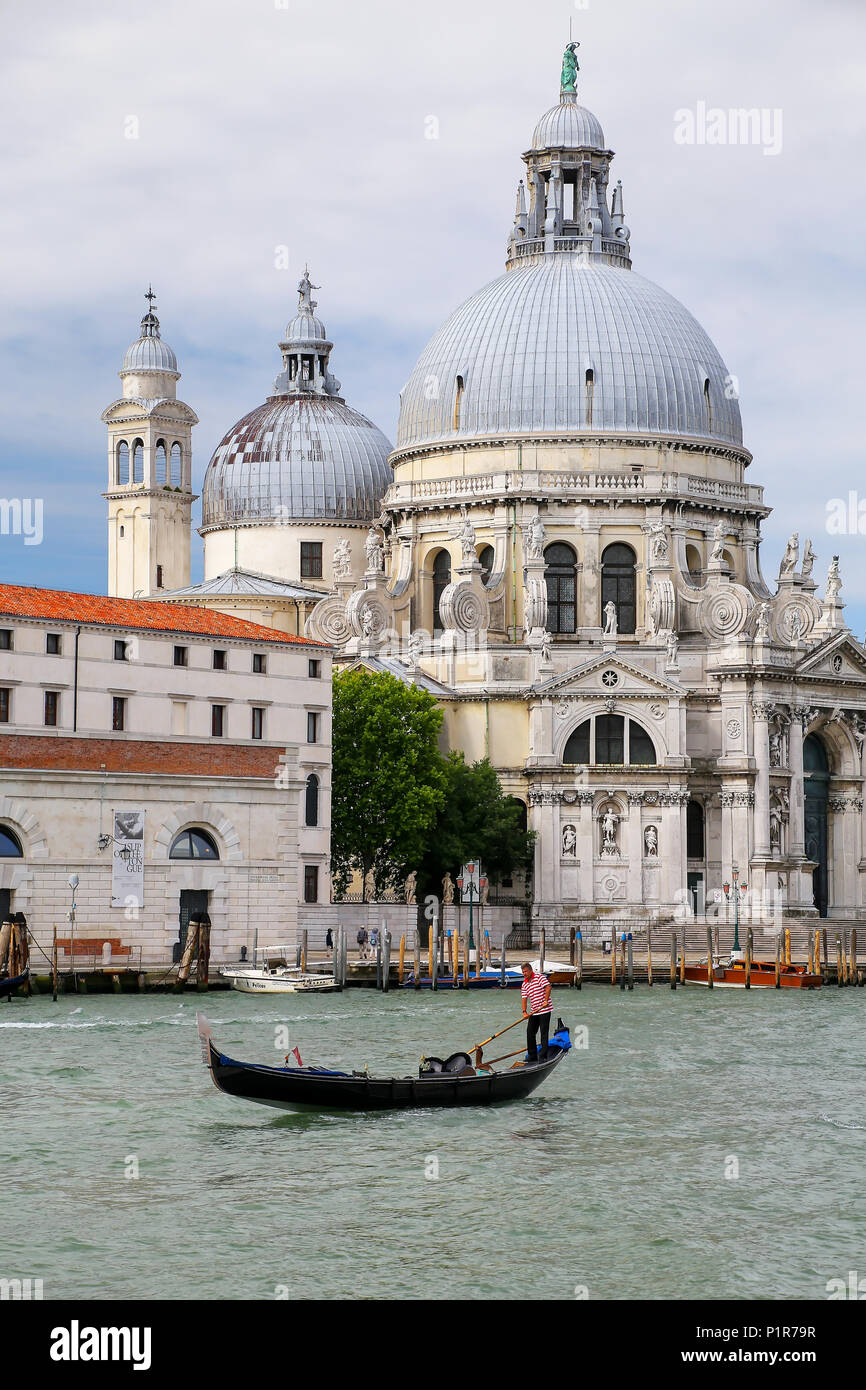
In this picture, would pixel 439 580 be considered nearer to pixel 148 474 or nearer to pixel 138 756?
pixel 148 474

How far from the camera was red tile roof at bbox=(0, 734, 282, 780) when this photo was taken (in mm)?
46375

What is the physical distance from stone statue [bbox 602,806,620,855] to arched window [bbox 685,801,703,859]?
3.07 meters

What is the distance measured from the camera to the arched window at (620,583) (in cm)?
7169

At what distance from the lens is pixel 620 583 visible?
72.1m

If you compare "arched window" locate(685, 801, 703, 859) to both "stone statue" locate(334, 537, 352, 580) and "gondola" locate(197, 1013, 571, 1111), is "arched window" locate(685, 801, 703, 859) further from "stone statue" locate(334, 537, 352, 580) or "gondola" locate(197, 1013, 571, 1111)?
"gondola" locate(197, 1013, 571, 1111)

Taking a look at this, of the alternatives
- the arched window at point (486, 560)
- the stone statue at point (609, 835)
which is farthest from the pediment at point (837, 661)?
the arched window at point (486, 560)

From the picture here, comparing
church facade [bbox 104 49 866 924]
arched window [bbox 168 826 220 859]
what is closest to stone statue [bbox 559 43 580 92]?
church facade [bbox 104 49 866 924]

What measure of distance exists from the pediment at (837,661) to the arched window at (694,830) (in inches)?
191

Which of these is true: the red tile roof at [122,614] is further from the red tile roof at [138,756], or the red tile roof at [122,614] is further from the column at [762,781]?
the column at [762,781]

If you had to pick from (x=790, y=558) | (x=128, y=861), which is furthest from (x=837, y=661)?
(x=128, y=861)
